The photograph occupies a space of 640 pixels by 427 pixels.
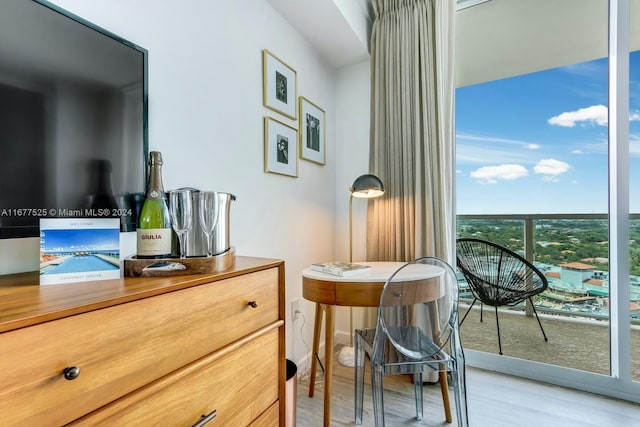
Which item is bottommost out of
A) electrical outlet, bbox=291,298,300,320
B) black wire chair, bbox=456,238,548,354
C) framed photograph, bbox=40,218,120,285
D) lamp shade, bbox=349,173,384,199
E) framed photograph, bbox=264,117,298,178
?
electrical outlet, bbox=291,298,300,320

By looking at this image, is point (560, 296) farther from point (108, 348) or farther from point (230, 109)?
point (108, 348)

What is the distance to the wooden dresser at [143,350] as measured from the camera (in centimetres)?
54

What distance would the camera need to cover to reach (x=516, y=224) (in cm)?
219

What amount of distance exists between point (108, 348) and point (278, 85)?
1.71m

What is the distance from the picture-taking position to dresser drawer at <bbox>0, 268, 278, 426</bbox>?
522 mm

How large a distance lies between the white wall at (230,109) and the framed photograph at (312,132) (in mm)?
75

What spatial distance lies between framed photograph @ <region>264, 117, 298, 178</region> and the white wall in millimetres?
43

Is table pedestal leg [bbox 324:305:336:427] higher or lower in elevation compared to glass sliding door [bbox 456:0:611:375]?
lower

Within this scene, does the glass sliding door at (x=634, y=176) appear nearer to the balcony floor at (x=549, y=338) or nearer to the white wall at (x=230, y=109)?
the balcony floor at (x=549, y=338)

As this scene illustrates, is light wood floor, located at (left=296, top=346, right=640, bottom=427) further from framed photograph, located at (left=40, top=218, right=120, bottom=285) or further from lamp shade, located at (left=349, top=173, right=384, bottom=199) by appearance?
framed photograph, located at (left=40, top=218, right=120, bottom=285)

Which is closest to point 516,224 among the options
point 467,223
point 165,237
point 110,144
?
point 467,223

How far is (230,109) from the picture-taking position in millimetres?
1622

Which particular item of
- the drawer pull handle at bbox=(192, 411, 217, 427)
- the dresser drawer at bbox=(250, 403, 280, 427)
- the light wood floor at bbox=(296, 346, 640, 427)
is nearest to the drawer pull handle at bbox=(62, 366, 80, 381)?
the drawer pull handle at bbox=(192, 411, 217, 427)

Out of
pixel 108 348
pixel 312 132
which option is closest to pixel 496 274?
pixel 312 132
